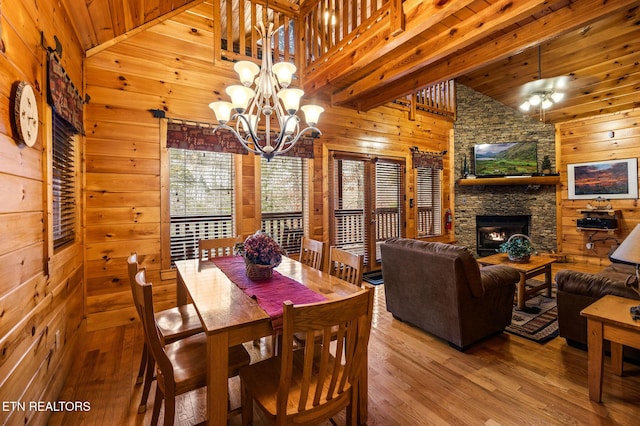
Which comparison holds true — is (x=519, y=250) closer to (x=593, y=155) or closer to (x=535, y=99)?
(x=535, y=99)

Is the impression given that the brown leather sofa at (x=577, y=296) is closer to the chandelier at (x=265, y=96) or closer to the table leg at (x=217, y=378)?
the chandelier at (x=265, y=96)

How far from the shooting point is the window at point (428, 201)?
6066 millimetres

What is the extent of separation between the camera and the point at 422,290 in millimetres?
2779

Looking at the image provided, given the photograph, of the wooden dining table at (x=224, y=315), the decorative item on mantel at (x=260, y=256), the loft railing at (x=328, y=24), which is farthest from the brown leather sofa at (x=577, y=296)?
the loft railing at (x=328, y=24)

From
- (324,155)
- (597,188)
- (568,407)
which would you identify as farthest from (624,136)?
(568,407)

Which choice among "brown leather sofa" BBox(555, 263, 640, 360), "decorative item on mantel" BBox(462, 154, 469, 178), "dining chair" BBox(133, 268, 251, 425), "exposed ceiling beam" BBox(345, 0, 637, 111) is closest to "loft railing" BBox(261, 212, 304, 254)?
"exposed ceiling beam" BBox(345, 0, 637, 111)

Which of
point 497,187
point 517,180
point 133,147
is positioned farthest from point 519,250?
point 133,147

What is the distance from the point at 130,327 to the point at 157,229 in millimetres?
1094

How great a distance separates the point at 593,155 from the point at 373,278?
5.00m

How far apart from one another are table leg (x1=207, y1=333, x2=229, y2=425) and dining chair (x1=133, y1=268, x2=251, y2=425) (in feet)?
0.61

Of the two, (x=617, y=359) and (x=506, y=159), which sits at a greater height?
(x=506, y=159)

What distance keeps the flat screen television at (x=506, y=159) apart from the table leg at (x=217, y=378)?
672 cm

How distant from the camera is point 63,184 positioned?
2.50m

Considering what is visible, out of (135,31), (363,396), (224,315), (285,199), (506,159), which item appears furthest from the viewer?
(506,159)
